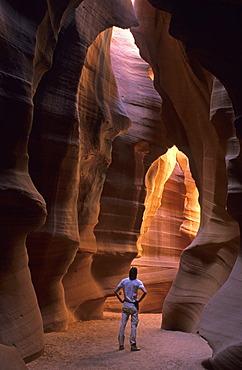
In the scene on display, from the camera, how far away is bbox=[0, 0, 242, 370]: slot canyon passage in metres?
5.91

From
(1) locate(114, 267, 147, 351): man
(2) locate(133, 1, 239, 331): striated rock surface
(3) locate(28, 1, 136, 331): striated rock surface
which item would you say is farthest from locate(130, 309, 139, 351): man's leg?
(2) locate(133, 1, 239, 331): striated rock surface

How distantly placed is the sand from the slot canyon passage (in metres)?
0.05

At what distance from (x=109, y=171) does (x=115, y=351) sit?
739cm

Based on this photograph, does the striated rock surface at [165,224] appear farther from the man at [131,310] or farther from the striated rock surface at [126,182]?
the man at [131,310]

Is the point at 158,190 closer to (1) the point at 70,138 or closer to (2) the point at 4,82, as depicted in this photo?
(1) the point at 70,138

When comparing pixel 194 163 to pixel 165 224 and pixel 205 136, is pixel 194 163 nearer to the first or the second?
pixel 205 136

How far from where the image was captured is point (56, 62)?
8.62 metres

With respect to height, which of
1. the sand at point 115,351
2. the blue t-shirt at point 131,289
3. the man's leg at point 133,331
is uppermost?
the blue t-shirt at point 131,289

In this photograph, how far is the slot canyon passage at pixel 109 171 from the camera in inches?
233

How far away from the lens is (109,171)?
13898mm

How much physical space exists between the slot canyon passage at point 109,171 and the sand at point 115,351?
1.9 inches

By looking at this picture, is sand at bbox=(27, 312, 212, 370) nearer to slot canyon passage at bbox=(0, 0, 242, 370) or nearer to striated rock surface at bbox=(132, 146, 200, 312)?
slot canyon passage at bbox=(0, 0, 242, 370)

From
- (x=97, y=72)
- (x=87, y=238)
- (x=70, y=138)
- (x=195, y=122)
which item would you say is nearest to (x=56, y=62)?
(x=70, y=138)

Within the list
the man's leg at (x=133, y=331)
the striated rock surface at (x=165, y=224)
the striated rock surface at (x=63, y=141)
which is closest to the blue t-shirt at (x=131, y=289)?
the man's leg at (x=133, y=331)
